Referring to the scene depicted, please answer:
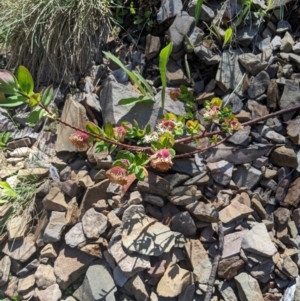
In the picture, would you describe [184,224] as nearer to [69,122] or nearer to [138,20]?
[69,122]

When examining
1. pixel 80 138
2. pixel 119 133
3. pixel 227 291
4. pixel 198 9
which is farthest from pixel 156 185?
pixel 198 9

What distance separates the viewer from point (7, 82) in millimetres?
1356

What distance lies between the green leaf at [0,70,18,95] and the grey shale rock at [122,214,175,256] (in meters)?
0.72

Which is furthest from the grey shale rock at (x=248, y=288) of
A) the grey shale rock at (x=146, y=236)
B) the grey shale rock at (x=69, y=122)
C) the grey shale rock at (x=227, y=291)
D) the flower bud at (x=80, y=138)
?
the grey shale rock at (x=69, y=122)

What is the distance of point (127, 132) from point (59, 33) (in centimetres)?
79

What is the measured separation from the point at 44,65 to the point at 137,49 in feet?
1.68

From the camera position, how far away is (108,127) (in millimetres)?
1565

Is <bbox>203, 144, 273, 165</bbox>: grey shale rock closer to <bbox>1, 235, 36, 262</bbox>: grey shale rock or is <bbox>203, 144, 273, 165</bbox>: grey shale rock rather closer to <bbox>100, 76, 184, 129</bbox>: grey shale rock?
<bbox>100, 76, 184, 129</bbox>: grey shale rock

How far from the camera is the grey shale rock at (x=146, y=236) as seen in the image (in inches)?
66.4

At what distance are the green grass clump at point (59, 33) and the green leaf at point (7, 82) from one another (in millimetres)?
786

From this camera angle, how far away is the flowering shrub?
4.64ft

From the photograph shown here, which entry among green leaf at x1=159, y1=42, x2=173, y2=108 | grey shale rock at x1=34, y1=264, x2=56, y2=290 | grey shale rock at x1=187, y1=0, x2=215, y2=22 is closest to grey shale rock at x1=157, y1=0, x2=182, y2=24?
grey shale rock at x1=187, y1=0, x2=215, y2=22

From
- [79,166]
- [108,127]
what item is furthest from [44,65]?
[108,127]

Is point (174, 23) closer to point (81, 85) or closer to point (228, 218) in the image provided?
point (81, 85)
